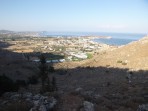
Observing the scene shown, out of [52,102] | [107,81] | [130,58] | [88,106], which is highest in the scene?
[52,102]

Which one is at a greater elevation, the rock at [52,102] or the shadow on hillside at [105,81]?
the rock at [52,102]

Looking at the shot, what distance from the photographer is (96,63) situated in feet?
294

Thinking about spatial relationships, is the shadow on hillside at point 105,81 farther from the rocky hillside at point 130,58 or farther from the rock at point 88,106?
the rock at point 88,106

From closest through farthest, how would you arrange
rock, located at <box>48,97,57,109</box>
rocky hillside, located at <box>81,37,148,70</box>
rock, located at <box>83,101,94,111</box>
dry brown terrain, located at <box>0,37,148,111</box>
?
rock, located at <box>48,97,57,109</box> < rock, located at <box>83,101,94,111</box> < dry brown terrain, located at <box>0,37,148,111</box> < rocky hillside, located at <box>81,37,148,70</box>

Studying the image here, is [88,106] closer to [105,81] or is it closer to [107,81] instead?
[107,81]

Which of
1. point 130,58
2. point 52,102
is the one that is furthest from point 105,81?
point 130,58

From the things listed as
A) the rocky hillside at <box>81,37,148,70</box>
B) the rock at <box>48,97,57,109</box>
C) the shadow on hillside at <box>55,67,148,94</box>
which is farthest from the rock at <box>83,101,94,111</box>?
the rocky hillside at <box>81,37,148,70</box>

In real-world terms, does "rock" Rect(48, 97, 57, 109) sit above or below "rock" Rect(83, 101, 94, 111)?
above

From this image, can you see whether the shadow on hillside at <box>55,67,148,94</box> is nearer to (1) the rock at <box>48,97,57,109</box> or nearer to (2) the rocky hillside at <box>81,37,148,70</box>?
(2) the rocky hillside at <box>81,37,148,70</box>

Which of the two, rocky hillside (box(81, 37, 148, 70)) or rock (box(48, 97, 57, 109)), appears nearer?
rock (box(48, 97, 57, 109))

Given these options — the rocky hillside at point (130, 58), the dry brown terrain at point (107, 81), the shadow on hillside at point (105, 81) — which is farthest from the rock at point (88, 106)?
the rocky hillside at point (130, 58)

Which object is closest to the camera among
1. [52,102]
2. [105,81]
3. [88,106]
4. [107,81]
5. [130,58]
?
[52,102]

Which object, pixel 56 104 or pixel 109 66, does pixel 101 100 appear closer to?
pixel 56 104

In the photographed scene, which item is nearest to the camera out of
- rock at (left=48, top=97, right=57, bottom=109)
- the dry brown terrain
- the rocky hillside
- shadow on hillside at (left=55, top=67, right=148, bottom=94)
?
rock at (left=48, top=97, right=57, bottom=109)
